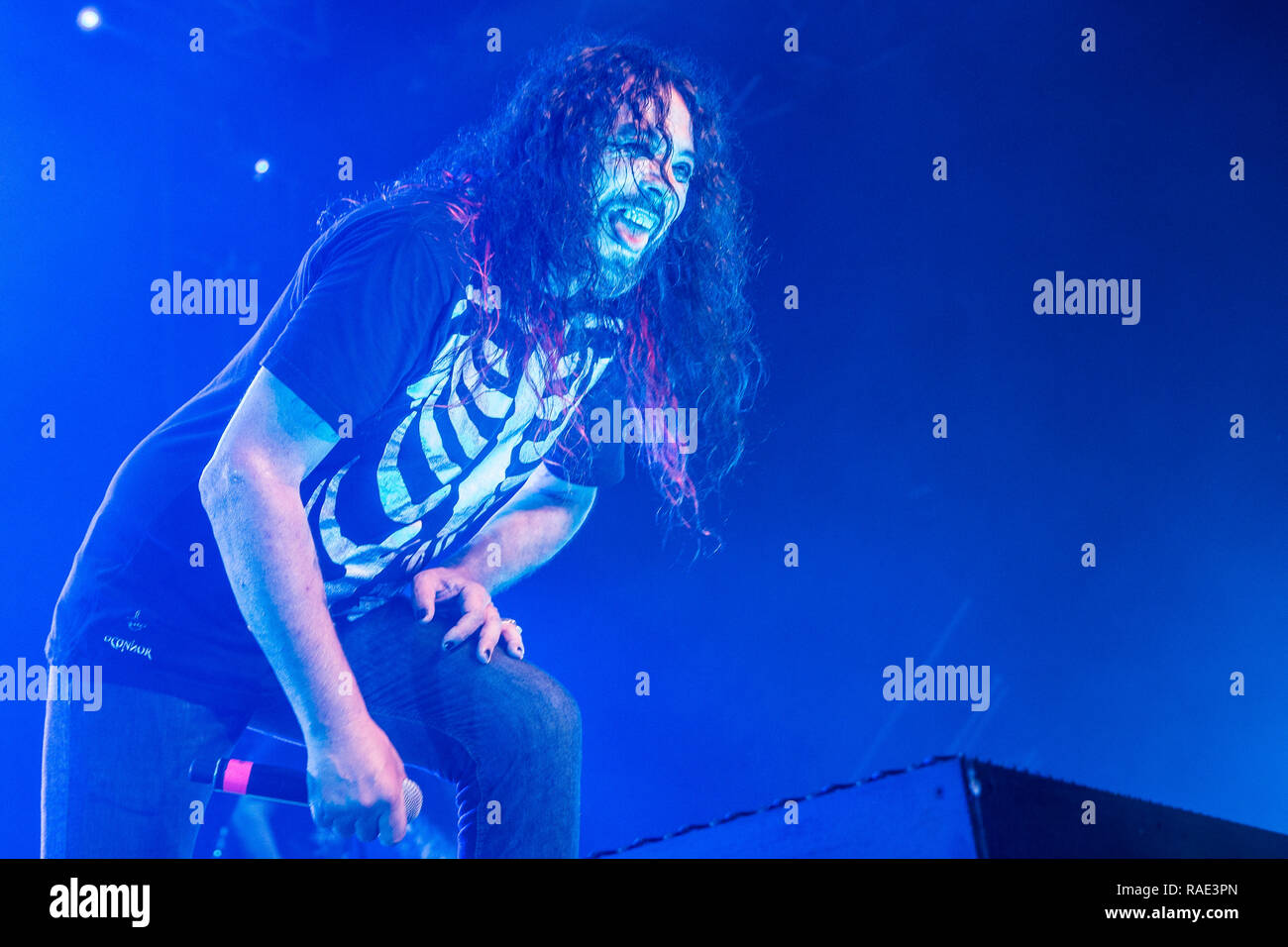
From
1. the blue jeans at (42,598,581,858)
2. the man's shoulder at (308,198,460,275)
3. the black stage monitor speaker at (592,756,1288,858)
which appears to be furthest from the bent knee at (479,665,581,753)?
the man's shoulder at (308,198,460,275)

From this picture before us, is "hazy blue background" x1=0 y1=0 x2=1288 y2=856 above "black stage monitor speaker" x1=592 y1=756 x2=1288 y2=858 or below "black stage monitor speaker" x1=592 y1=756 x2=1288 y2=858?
above

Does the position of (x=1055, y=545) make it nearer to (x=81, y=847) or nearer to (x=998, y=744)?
(x=998, y=744)

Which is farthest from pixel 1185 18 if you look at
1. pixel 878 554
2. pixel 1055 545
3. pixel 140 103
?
pixel 140 103

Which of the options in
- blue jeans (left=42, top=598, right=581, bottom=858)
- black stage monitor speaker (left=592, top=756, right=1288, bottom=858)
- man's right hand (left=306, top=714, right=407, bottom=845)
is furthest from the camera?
blue jeans (left=42, top=598, right=581, bottom=858)

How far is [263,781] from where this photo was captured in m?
1.31

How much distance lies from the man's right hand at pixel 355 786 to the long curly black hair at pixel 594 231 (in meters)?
0.63

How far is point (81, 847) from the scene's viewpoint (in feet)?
4.25

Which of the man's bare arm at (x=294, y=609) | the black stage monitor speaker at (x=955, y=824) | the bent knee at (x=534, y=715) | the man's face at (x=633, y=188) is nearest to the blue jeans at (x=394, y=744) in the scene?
the bent knee at (x=534, y=715)

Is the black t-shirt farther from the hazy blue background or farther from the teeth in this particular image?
the hazy blue background

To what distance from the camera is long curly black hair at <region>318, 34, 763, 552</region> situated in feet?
5.31

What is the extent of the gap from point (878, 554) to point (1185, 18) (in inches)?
77.5

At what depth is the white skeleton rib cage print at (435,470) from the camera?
1.45 metres

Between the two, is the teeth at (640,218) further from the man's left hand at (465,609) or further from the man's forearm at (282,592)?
the man's forearm at (282,592)
